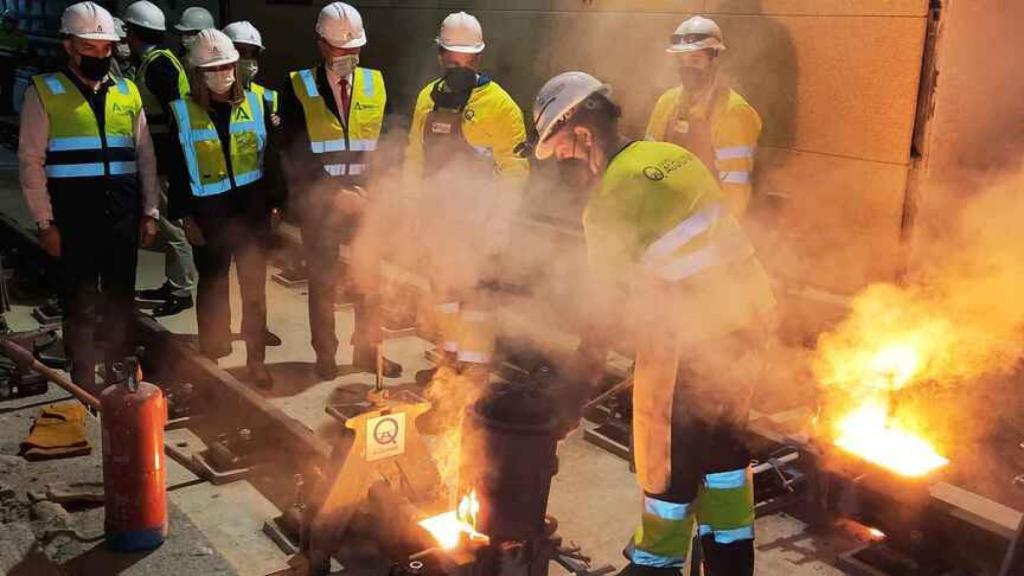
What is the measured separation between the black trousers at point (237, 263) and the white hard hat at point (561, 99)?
135 inches

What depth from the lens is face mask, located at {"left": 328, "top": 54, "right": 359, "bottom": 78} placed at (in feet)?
20.6

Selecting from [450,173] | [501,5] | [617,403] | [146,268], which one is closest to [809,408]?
[617,403]

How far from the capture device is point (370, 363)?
7.11m

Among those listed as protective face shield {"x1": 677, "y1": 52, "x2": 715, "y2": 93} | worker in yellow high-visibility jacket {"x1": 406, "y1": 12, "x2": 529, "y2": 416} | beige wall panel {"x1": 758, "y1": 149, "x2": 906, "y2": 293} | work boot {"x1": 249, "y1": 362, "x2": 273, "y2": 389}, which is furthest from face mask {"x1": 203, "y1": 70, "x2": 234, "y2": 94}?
beige wall panel {"x1": 758, "y1": 149, "x2": 906, "y2": 293}

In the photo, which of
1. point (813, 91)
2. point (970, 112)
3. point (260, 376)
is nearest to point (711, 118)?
point (813, 91)

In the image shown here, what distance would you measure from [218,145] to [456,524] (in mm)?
3363

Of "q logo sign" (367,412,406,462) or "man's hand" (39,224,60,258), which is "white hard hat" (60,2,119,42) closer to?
"man's hand" (39,224,60,258)

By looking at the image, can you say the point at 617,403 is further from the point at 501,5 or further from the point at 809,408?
the point at 501,5

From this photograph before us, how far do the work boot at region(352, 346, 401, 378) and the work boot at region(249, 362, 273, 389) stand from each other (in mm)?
684

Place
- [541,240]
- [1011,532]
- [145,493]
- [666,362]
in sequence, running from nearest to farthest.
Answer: [666,362]
[1011,532]
[145,493]
[541,240]

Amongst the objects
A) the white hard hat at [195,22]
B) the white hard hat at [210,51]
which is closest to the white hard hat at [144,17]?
the white hard hat at [195,22]

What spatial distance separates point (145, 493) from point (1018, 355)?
4.92m

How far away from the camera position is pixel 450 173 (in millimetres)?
6258

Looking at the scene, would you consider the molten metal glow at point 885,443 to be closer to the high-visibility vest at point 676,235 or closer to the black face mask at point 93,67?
the high-visibility vest at point 676,235
